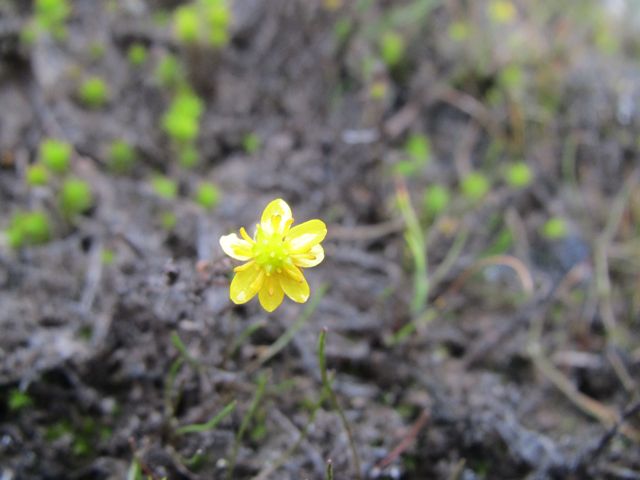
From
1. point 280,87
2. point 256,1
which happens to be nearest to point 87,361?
point 280,87

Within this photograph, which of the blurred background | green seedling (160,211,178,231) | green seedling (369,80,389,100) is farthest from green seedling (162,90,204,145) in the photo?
green seedling (369,80,389,100)

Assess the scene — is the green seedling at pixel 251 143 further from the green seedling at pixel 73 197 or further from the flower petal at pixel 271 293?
the flower petal at pixel 271 293

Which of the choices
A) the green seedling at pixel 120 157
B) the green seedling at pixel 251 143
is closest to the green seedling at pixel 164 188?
the green seedling at pixel 120 157

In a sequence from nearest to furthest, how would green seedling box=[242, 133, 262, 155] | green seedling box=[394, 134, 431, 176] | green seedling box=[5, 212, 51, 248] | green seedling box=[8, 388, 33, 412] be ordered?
1. green seedling box=[8, 388, 33, 412]
2. green seedling box=[5, 212, 51, 248]
3. green seedling box=[242, 133, 262, 155]
4. green seedling box=[394, 134, 431, 176]

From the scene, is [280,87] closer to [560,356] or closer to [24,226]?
[24,226]

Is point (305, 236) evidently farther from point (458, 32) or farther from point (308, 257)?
point (458, 32)

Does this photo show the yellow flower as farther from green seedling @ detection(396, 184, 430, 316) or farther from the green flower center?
green seedling @ detection(396, 184, 430, 316)

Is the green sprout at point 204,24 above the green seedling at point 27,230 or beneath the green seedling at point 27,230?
above

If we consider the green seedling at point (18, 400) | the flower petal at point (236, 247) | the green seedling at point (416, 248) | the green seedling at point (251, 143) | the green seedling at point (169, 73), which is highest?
the green seedling at point (169, 73)
